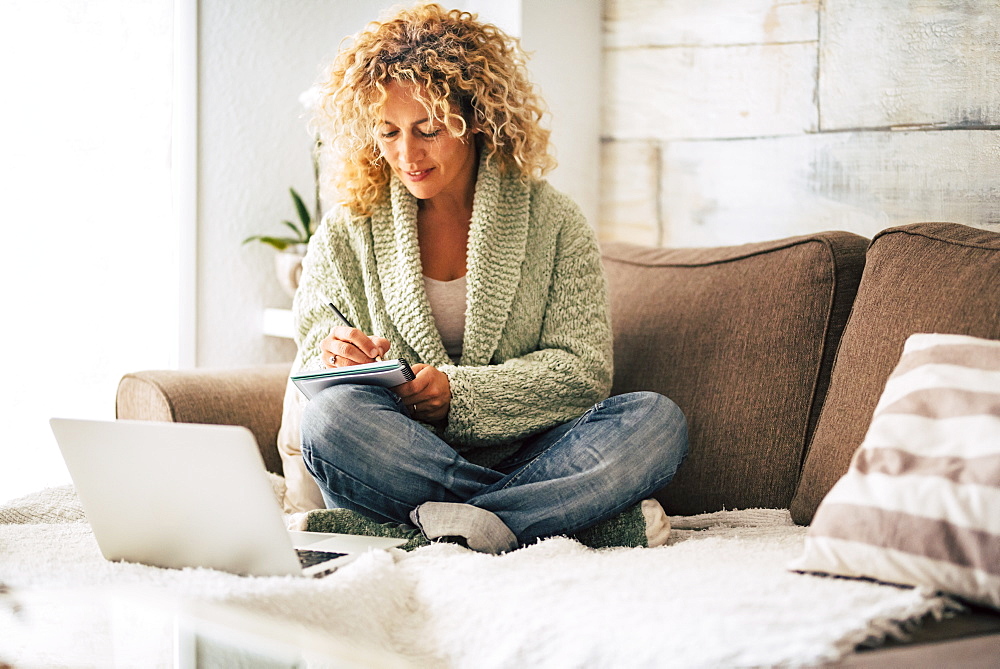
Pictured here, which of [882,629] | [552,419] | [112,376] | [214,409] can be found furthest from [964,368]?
[112,376]

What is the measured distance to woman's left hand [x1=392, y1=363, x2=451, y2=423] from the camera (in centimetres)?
139

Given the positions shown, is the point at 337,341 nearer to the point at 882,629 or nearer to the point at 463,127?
the point at 463,127

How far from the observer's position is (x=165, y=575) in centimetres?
100

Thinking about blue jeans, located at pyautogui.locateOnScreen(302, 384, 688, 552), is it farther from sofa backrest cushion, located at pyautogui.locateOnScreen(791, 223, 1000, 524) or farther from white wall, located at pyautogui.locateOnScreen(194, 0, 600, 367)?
white wall, located at pyautogui.locateOnScreen(194, 0, 600, 367)

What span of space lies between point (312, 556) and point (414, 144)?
729 millimetres

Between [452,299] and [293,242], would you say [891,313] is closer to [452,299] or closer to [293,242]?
[452,299]

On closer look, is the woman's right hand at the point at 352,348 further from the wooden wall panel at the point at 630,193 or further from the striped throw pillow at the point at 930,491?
the wooden wall panel at the point at 630,193

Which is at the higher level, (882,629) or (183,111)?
(183,111)

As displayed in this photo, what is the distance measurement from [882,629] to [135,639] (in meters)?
0.67

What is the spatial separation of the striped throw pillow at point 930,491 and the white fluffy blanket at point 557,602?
0.09 feet

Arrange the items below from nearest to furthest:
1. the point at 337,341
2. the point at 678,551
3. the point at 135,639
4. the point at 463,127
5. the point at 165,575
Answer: the point at 135,639, the point at 165,575, the point at 678,551, the point at 337,341, the point at 463,127

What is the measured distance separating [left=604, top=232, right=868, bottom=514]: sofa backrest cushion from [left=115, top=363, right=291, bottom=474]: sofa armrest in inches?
25.3

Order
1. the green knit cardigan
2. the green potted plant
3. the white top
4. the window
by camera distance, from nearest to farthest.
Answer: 1. the green knit cardigan
2. the white top
3. the window
4. the green potted plant

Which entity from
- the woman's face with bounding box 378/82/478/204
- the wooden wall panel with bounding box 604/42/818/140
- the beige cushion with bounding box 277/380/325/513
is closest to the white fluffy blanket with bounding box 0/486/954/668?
the beige cushion with bounding box 277/380/325/513
